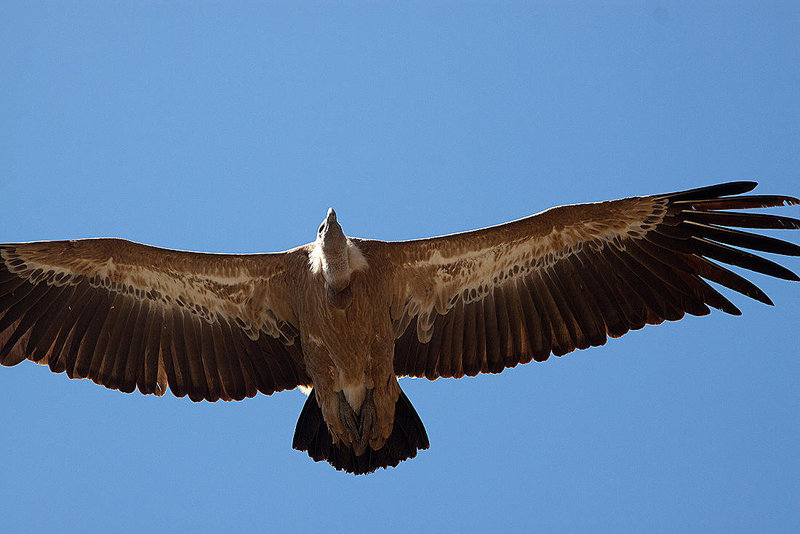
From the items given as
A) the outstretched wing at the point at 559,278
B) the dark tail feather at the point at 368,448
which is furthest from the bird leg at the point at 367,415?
the outstretched wing at the point at 559,278

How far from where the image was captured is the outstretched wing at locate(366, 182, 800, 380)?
8.28m

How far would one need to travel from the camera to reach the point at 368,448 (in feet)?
28.3

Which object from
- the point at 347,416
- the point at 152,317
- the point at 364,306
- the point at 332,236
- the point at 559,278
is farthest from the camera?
the point at 152,317

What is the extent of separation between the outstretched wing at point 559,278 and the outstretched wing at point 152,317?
3.61ft

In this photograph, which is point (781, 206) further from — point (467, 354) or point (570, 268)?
point (467, 354)

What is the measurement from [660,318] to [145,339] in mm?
4589

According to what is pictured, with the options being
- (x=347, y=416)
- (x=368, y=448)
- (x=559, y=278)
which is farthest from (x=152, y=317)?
(x=559, y=278)

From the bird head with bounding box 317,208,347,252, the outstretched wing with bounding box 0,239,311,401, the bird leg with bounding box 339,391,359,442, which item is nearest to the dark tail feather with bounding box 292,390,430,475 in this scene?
the bird leg with bounding box 339,391,359,442

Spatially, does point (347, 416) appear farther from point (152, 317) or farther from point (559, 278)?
point (559, 278)

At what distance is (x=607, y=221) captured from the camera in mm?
8609

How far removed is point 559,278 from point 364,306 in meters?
1.86

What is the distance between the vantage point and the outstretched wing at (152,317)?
8.66 metres

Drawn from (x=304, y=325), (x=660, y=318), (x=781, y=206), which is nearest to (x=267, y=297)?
(x=304, y=325)

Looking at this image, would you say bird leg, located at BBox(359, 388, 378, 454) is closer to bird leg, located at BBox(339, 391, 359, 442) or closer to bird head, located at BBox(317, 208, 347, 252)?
bird leg, located at BBox(339, 391, 359, 442)
